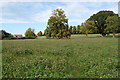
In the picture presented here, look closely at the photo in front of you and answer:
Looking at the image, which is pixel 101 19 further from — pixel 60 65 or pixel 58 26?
pixel 60 65

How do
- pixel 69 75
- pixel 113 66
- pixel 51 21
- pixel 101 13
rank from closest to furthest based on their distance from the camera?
Answer: pixel 69 75 < pixel 113 66 < pixel 51 21 < pixel 101 13

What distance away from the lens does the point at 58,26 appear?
62.5 m

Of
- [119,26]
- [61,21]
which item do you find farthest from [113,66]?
[119,26]

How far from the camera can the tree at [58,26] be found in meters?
61.3

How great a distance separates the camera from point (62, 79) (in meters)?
5.18

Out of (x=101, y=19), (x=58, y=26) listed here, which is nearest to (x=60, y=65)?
(x=58, y=26)

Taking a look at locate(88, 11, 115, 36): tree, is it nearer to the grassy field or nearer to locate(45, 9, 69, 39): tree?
locate(45, 9, 69, 39): tree

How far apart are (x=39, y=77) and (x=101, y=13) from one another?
7854 cm

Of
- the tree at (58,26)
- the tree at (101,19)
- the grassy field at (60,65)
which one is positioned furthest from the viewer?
the tree at (101,19)

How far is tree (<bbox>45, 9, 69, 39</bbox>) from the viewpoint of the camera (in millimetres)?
61281

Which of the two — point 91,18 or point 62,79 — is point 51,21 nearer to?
point 91,18

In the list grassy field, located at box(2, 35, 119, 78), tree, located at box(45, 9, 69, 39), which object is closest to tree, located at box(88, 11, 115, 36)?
tree, located at box(45, 9, 69, 39)

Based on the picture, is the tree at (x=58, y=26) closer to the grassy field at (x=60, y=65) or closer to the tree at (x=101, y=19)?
the tree at (x=101, y=19)

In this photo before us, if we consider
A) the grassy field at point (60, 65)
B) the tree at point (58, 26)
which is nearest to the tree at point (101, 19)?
the tree at point (58, 26)
